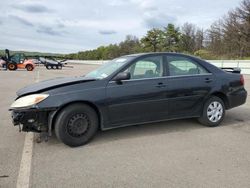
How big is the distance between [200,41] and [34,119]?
6944 centimetres

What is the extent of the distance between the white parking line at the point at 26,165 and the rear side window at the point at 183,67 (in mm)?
2787

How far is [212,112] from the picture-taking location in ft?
18.4

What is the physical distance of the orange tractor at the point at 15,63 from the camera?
2802 centimetres

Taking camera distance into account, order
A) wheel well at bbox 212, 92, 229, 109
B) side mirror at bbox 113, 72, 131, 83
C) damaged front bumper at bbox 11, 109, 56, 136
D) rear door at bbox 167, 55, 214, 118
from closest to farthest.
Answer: damaged front bumper at bbox 11, 109, 56, 136 < side mirror at bbox 113, 72, 131, 83 < rear door at bbox 167, 55, 214, 118 < wheel well at bbox 212, 92, 229, 109

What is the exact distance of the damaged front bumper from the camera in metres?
4.20

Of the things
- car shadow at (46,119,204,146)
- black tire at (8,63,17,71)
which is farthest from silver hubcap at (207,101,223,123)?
black tire at (8,63,17,71)

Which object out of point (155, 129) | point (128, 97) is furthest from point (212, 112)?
point (128, 97)

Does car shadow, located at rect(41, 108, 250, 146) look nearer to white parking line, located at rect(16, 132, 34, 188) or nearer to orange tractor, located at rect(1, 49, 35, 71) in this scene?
white parking line, located at rect(16, 132, 34, 188)

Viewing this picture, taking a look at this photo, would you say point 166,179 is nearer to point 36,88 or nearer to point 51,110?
point 51,110

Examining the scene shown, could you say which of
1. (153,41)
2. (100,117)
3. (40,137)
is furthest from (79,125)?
(153,41)

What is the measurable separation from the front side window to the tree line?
137 feet

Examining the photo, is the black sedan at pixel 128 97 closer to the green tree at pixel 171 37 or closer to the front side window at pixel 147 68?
the front side window at pixel 147 68

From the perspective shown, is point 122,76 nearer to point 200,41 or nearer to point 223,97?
point 223,97

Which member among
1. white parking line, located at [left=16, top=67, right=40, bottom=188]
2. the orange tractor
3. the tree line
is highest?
the tree line
